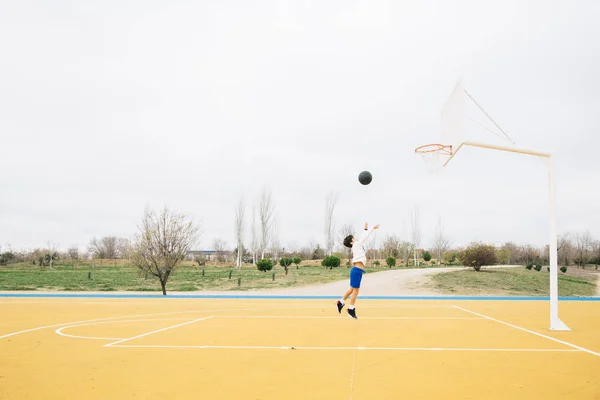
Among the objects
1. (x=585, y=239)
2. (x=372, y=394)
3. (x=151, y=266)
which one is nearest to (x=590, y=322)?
(x=372, y=394)

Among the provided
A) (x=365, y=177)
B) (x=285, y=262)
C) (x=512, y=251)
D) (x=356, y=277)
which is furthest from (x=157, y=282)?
(x=512, y=251)

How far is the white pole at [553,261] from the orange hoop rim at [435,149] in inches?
84.2

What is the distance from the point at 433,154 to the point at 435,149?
216 millimetres

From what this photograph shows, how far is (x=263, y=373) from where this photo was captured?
228 inches

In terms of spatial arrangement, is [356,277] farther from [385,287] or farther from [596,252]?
[596,252]

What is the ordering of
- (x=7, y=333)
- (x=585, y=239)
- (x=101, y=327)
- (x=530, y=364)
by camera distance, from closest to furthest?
(x=530, y=364)
(x=7, y=333)
(x=101, y=327)
(x=585, y=239)

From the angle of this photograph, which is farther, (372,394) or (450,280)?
(450,280)

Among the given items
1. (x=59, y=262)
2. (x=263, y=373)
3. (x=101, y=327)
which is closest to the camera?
(x=263, y=373)

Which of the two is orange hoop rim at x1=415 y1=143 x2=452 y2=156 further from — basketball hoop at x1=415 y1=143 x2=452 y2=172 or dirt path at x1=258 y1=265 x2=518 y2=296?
dirt path at x1=258 y1=265 x2=518 y2=296

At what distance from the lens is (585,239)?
2034 inches

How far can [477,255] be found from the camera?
35781mm

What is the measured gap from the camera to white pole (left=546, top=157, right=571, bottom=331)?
9.84 m

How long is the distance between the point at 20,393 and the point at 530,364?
588 centimetres

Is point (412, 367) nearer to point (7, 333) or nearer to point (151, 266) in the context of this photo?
point (7, 333)
